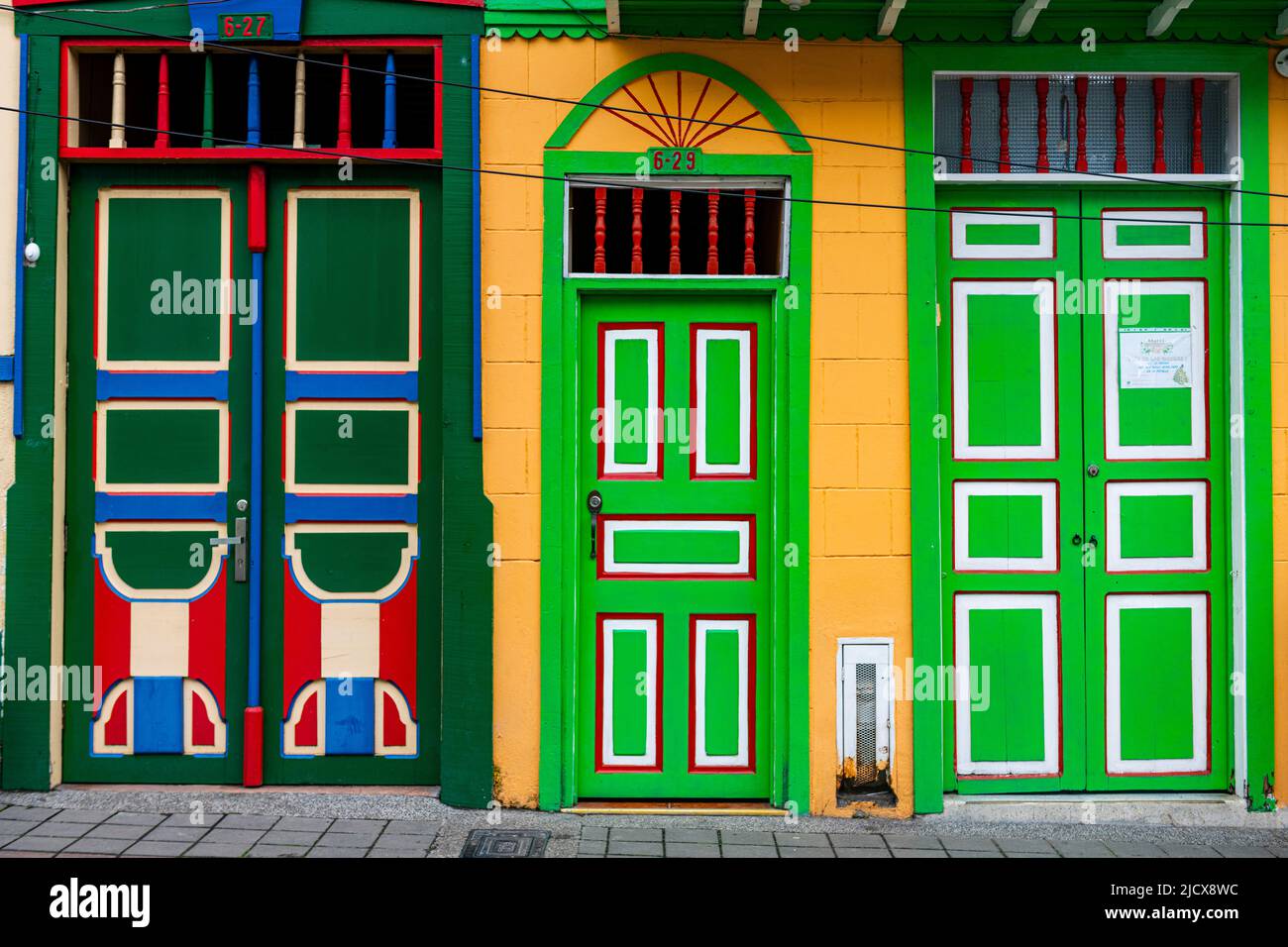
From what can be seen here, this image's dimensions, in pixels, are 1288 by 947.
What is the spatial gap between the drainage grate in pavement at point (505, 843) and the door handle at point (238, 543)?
64.5 inches

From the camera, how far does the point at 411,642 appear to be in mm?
4934

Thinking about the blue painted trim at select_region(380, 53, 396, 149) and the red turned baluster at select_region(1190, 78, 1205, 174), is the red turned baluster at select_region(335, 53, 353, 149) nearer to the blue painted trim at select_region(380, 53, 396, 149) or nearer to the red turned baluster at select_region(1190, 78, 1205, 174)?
the blue painted trim at select_region(380, 53, 396, 149)

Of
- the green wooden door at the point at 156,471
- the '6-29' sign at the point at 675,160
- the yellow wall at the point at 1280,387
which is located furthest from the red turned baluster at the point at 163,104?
the yellow wall at the point at 1280,387

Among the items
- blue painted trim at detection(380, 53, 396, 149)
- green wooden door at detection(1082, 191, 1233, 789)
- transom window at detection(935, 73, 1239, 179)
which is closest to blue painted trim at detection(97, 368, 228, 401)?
blue painted trim at detection(380, 53, 396, 149)

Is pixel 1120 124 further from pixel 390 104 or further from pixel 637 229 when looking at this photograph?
pixel 390 104

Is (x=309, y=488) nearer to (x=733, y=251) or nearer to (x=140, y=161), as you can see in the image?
(x=140, y=161)

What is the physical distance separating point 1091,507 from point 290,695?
3917 mm

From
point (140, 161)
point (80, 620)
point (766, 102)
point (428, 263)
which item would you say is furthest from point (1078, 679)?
point (140, 161)

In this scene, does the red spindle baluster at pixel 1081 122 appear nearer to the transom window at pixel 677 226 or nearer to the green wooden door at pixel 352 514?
the transom window at pixel 677 226

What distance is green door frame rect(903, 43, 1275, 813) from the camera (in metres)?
4.79

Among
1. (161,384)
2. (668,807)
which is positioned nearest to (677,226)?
(161,384)

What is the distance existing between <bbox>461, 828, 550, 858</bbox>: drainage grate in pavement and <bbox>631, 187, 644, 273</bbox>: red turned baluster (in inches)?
102

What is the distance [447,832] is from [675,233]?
2876 mm

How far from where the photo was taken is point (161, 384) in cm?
494
